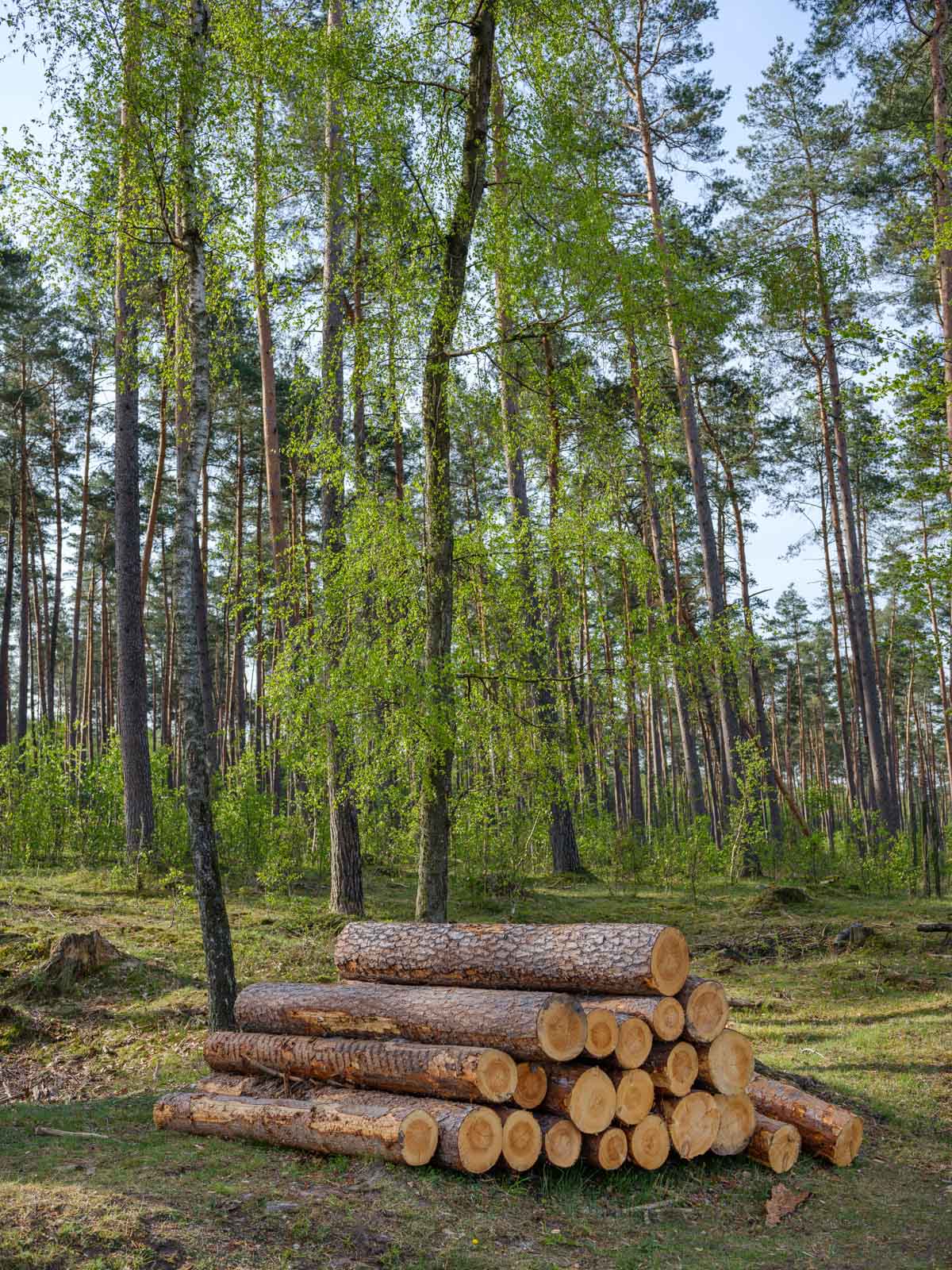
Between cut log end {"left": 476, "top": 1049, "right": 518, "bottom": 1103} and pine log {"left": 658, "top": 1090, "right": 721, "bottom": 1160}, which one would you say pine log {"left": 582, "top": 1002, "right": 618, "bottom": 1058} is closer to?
cut log end {"left": 476, "top": 1049, "right": 518, "bottom": 1103}

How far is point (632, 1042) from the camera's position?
5.28m

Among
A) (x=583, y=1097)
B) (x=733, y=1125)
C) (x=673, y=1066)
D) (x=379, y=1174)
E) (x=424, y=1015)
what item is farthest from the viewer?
(x=733, y=1125)

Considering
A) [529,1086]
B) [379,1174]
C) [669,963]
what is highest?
[669,963]

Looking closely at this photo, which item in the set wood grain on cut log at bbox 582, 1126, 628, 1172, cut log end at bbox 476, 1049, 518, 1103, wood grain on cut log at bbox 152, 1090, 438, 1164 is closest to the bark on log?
wood grain on cut log at bbox 582, 1126, 628, 1172

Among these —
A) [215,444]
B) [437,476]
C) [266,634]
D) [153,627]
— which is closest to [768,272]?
[437,476]

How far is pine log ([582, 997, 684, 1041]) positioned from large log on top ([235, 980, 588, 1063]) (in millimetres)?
234

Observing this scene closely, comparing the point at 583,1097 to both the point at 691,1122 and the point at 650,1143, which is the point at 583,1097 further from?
the point at 691,1122

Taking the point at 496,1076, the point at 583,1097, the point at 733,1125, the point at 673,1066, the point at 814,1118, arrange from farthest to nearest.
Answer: the point at 814,1118 → the point at 733,1125 → the point at 673,1066 → the point at 583,1097 → the point at 496,1076

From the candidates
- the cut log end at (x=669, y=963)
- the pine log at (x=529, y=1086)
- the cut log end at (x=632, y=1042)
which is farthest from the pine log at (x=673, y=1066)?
the pine log at (x=529, y=1086)

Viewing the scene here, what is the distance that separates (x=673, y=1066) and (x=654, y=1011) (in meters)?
0.36

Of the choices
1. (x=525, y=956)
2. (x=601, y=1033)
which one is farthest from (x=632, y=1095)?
(x=525, y=956)

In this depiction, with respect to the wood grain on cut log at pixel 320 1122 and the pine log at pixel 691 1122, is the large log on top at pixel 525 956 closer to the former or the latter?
the pine log at pixel 691 1122

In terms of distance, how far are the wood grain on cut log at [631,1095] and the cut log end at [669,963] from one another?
0.46 meters

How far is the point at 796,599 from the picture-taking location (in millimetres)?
47438
